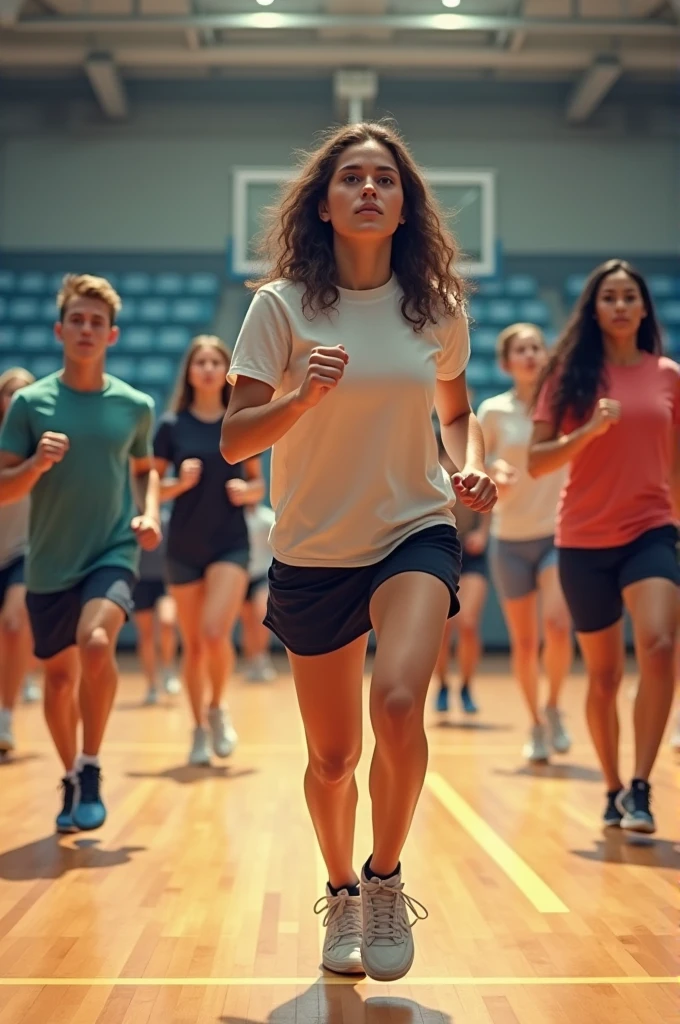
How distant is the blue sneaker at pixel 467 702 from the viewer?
7512 mm

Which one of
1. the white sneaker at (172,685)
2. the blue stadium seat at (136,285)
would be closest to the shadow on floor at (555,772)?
the white sneaker at (172,685)

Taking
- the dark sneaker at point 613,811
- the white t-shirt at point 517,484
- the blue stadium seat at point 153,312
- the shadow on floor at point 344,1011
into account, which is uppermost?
the blue stadium seat at point 153,312

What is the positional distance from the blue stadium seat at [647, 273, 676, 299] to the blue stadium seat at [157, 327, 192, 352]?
467 cm

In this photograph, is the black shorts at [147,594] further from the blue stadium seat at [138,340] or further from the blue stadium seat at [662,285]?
the blue stadium seat at [662,285]

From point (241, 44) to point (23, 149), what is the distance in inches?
101

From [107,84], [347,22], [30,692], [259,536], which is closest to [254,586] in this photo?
[259,536]

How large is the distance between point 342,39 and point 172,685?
21.3ft

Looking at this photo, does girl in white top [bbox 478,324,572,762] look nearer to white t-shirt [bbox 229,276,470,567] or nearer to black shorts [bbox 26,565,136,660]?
black shorts [bbox 26,565,136,660]

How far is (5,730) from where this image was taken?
572 centimetres

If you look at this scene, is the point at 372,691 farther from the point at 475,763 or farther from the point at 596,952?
the point at 475,763

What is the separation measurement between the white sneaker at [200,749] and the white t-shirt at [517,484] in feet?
5.28

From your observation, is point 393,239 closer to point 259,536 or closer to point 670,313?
point 259,536

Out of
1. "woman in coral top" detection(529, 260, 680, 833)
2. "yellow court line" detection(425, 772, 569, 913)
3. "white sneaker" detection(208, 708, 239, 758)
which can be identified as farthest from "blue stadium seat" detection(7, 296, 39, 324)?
"woman in coral top" detection(529, 260, 680, 833)

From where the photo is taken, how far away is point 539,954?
2680 millimetres
